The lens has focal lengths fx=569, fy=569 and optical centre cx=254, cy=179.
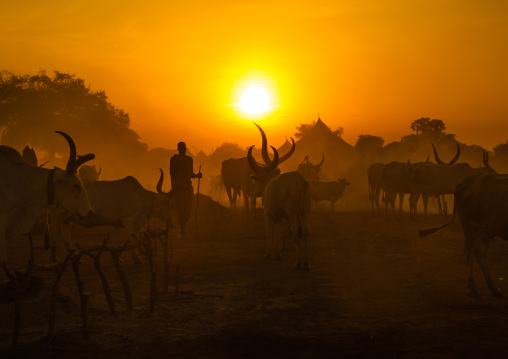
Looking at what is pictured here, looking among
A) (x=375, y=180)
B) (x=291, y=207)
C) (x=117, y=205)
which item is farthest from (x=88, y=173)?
(x=291, y=207)

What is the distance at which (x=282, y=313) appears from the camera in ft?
22.1

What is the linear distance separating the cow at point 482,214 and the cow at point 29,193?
5.30 meters

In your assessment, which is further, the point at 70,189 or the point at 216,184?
the point at 216,184

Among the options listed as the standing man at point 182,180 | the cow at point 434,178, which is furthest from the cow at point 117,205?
the cow at point 434,178

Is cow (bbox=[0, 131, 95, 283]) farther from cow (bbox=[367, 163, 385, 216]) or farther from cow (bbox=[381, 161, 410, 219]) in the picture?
cow (bbox=[367, 163, 385, 216])

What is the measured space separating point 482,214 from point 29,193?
20.0 ft

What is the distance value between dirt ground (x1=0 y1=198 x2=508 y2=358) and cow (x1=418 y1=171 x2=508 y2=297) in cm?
43

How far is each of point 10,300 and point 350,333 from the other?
368 centimetres

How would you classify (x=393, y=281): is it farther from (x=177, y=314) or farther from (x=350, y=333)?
(x=177, y=314)

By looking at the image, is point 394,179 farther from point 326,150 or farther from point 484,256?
point 326,150

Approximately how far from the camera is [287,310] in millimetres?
6891

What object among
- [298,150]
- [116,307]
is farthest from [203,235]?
[298,150]

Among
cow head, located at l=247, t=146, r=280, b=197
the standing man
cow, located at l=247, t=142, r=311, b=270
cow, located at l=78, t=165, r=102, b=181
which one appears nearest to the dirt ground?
cow, located at l=247, t=142, r=311, b=270

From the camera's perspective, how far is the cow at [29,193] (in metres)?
6.82
